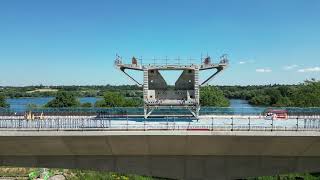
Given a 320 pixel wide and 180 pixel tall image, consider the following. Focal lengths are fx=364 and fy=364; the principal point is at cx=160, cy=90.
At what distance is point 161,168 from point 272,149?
7453mm

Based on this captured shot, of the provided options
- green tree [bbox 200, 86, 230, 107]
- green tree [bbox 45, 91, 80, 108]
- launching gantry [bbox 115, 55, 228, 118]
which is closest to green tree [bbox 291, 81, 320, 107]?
green tree [bbox 200, 86, 230, 107]

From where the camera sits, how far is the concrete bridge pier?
24.4m

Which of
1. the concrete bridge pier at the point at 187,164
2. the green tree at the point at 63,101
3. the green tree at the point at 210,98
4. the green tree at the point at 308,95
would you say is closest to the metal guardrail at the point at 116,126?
the concrete bridge pier at the point at 187,164

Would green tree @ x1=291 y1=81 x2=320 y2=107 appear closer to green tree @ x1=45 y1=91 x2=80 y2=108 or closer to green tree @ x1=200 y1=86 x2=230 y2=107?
green tree @ x1=200 y1=86 x2=230 y2=107

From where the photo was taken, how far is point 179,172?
2442 cm

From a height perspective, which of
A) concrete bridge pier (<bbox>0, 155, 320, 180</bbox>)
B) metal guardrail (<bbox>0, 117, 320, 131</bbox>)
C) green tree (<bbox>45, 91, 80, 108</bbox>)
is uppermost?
green tree (<bbox>45, 91, 80, 108</bbox>)

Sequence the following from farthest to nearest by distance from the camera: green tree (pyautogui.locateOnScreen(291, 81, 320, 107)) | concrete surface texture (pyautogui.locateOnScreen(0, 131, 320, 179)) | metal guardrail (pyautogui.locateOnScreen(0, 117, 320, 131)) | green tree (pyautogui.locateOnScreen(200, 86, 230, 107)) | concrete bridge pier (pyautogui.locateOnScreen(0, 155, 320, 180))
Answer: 1. green tree (pyautogui.locateOnScreen(200, 86, 230, 107))
2. green tree (pyautogui.locateOnScreen(291, 81, 320, 107))
3. concrete bridge pier (pyautogui.locateOnScreen(0, 155, 320, 180))
4. concrete surface texture (pyautogui.locateOnScreen(0, 131, 320, 179))
5. metal guardrail (pyautogui.locateOnScreen(0, 117, 320, 131))

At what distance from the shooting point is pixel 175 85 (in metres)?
30.5

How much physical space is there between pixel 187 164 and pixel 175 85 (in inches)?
319

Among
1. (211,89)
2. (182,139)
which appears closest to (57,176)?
(211,89)

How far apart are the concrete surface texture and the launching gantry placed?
5147mm

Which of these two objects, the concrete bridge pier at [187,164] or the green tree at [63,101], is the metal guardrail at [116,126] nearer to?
the concrete bridge pier at [187,164]

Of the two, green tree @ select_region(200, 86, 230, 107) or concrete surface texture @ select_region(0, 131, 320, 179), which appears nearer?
concrete surface texture @ select_region(0, 131, 320, 179)

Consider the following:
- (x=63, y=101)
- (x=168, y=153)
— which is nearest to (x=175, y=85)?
(x=168, y=153)
